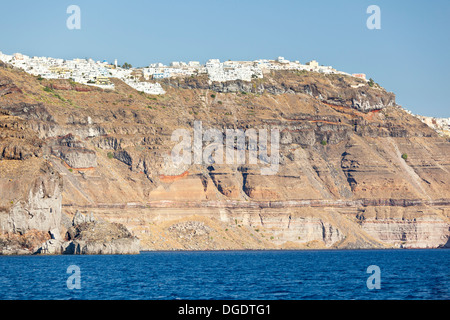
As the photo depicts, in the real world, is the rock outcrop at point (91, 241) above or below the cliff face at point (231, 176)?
below

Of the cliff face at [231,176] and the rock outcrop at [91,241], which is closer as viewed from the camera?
the rock outcrop at [91,241]

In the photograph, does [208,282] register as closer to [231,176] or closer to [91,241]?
[91,241]

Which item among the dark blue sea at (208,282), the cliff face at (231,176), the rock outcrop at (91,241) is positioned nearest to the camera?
the dark blue sea at (208,282)

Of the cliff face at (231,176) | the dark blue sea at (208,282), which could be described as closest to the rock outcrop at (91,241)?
the cliff face at (231,176)

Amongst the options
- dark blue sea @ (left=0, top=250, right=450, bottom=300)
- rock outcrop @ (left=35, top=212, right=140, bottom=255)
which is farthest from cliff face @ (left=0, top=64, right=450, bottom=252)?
dark blue sea @ (left=0, top=250, right=450, bottom=300)

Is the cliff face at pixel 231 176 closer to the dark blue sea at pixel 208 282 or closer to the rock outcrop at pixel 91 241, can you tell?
the rock outcrop at pixel 91 241

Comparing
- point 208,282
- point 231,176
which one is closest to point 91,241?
point 208,282

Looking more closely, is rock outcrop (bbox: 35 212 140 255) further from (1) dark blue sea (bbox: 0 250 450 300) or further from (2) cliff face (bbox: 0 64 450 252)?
(1) dark blue sea (bbox: 0 250 450 300)
